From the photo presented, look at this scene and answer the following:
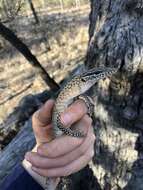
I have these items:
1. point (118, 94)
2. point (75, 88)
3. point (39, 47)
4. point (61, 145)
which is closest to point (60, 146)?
point (61, 145)

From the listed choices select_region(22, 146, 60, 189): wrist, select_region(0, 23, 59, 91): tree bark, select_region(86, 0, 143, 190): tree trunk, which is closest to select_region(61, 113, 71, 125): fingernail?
select_region(22, 146, 60, 189): wrist

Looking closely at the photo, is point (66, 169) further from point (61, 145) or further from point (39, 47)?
point (39, 47)

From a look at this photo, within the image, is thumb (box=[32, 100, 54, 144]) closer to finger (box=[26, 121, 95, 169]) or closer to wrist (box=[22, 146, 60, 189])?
finger (box=[26, 121, 95, 169])

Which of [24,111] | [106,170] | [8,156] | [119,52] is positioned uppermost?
[119,52]

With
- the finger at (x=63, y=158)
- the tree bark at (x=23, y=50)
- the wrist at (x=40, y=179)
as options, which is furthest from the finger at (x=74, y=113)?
the tree bark at (x=23, y=50)

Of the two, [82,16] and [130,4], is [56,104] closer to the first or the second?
[130,4]

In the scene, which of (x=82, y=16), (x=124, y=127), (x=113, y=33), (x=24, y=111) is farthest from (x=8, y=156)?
(x=82, y=16)
